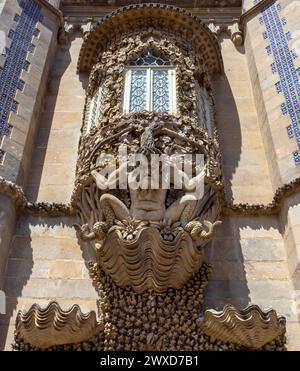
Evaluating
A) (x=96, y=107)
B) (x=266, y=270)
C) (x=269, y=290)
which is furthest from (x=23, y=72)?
(x=269, y=290)

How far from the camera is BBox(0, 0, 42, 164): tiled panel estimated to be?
29.7 ft

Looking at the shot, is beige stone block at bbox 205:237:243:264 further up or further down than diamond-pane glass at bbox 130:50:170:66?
further down

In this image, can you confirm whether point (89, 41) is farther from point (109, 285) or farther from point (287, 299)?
point (287, 299)

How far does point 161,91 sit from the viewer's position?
29.5ft

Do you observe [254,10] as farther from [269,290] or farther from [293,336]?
[293,336]

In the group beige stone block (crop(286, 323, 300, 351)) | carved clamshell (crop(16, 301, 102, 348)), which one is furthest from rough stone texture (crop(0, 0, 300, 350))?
carved clamshell (crop(16, 301, 102, 348))

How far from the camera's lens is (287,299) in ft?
23.1

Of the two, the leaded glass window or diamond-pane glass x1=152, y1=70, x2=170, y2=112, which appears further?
the leaded glass window

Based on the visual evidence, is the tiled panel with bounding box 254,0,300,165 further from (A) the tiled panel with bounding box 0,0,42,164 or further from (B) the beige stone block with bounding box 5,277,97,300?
(A) the tiled panel with bounding box 0,0,42,164

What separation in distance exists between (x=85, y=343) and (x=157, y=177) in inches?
102

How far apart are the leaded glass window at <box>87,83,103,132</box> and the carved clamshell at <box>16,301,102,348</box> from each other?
3.77m

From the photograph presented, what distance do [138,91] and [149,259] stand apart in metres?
3.64

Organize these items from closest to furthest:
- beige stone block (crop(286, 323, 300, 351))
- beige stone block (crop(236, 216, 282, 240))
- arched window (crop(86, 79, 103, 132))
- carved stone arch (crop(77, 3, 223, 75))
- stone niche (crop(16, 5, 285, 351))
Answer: stone niche (crop(16, 5, 285, 351)) → beige stone block (crop(286, 323, 300, 351)) → beige stone block (crop(236, 216, 282, 240)) → arched window (crop(86, 79, 103, 132)) → carved stone arch (crop(77, 3, 223, 75))
